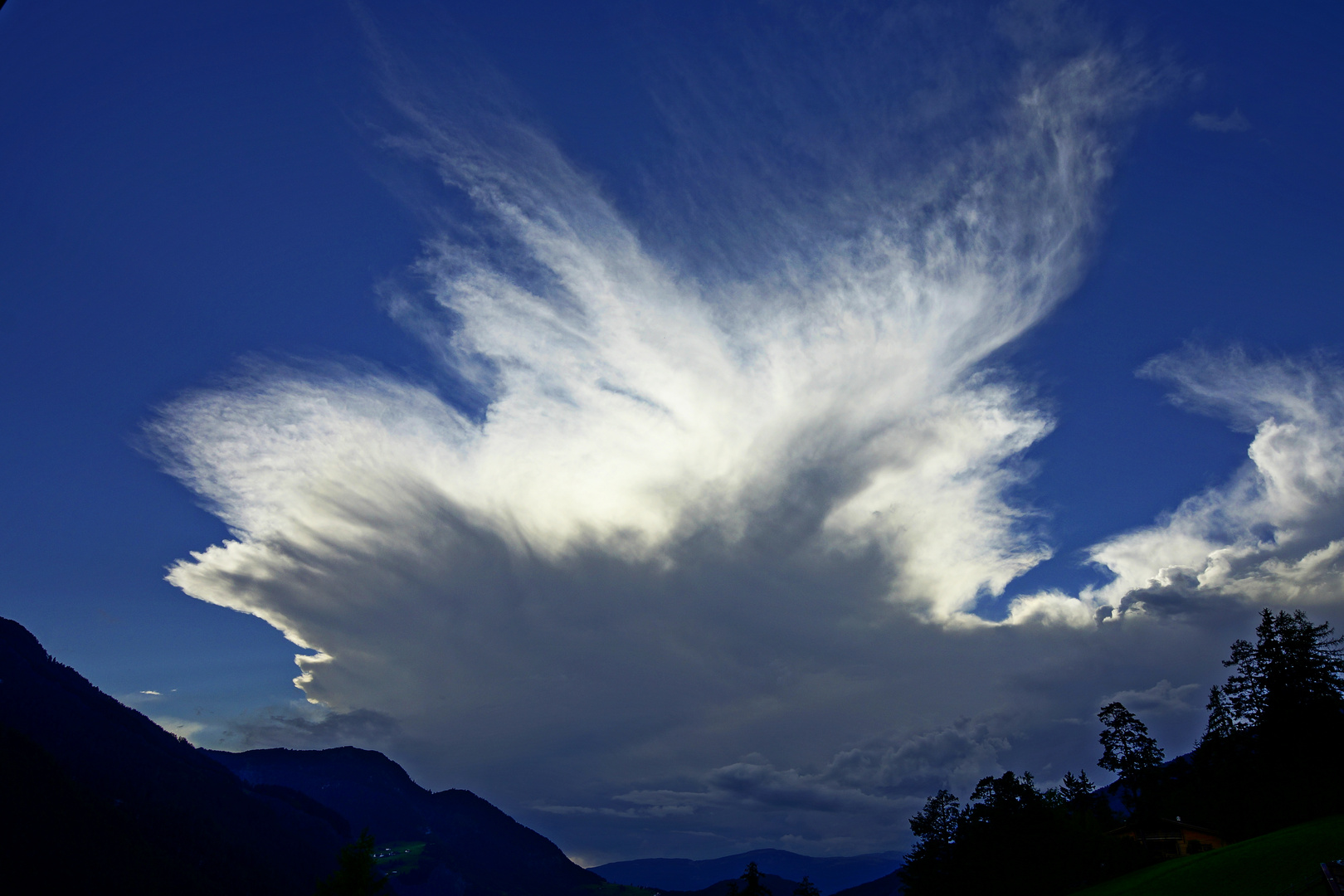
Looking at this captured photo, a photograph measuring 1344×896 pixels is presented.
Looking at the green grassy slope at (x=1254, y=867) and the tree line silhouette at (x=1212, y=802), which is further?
the tree line silhouette at (x=1212, y=802)

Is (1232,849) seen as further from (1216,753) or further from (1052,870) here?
(1216,753)

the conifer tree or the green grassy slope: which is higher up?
the conifer tree

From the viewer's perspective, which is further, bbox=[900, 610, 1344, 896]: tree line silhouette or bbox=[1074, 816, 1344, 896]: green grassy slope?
bbox=[900, 610, 1344, 896]: tree line silhouette

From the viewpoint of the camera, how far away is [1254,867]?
49.0 meters

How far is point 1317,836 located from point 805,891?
248 ft

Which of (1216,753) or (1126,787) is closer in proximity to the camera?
(1216,753)

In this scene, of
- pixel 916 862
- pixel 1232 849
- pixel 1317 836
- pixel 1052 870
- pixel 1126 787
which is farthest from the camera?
pixel 1126 787

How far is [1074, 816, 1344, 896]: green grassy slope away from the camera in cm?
4516

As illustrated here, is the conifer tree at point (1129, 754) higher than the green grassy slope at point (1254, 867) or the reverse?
higher

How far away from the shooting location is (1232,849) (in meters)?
57.2

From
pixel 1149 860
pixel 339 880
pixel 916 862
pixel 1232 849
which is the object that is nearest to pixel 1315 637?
pixel 1149 860

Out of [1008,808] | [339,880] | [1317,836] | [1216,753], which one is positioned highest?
[1216,753]

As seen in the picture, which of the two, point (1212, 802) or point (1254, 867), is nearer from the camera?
point (1254, 867)

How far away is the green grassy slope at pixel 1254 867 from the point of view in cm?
4516
